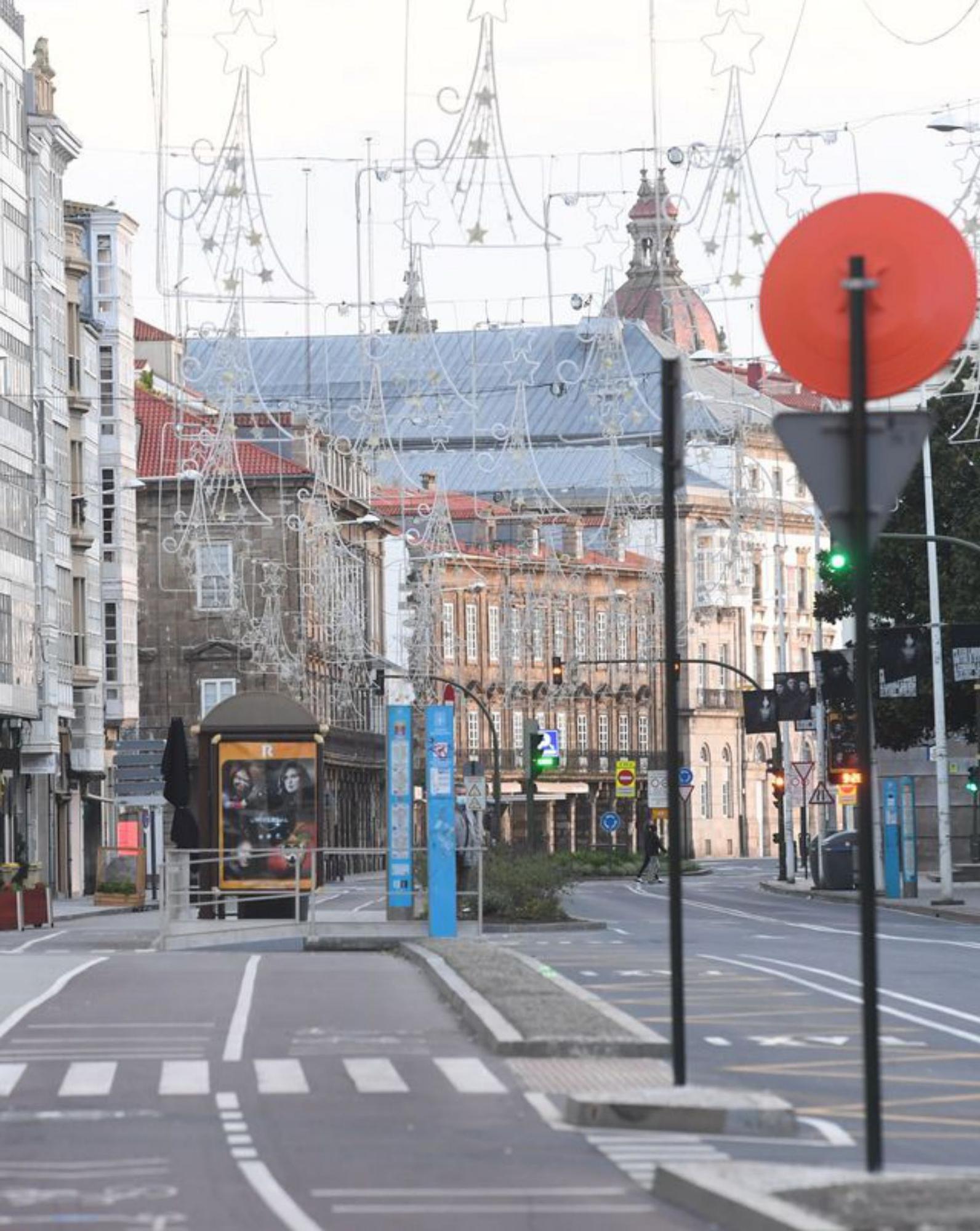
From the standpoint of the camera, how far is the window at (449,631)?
14912 cm

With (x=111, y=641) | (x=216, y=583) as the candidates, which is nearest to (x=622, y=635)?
(x=216, y=583)

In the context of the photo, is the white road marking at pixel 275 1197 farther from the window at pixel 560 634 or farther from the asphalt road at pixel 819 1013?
the window at pixel 560 634

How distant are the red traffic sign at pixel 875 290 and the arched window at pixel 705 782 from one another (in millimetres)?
152010

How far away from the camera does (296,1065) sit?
2148 cm

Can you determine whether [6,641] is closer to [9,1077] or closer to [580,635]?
A: [9,1077]

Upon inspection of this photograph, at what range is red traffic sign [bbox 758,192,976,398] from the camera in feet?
47.1

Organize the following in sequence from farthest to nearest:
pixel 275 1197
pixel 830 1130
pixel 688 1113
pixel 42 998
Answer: pixel 42 998 < pixel 830 1130 < pixel 688 1113 < pixel 275 1197

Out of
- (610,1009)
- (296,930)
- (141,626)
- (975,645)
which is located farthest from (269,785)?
(141,626)

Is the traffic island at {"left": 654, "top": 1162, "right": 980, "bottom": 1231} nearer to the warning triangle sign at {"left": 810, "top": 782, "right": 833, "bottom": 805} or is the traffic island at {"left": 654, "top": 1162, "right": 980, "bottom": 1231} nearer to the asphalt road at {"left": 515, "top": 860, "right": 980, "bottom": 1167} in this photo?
the asphalt road at {"left": 515, "top": 860, "right": 980, "bottom": 1167}

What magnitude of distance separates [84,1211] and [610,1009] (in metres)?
10.6

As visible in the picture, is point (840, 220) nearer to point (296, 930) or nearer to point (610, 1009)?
point (610, 1009)

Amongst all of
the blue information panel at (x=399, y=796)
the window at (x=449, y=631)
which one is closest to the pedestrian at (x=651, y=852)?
the blue information panel at (x=399, y=796)

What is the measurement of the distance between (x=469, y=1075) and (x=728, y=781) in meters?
151

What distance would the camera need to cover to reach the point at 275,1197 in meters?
14.6
